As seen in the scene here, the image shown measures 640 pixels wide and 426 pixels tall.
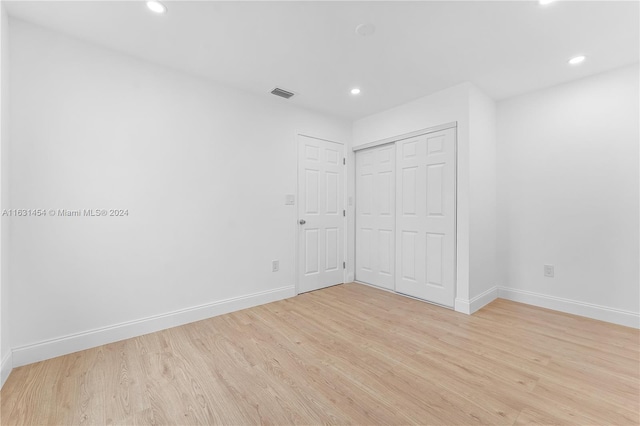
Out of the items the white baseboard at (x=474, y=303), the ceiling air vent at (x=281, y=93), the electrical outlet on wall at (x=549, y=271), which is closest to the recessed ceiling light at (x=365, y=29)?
the ceiling air vent at (x=281, y=93)

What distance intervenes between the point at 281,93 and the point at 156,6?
1.46 m

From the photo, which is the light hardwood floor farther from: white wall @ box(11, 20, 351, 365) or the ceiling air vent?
the ceiling air vent

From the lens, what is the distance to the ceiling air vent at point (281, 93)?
3010 millimetres

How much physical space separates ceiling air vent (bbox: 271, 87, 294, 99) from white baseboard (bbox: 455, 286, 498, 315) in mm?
3061

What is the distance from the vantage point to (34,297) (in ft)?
6.34

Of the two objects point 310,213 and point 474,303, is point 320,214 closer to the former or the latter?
point 310,213

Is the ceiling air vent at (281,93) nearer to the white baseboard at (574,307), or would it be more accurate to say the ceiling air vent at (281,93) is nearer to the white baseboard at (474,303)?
the white baseboard at (474,303)

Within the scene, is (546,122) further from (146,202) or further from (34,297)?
(34,297)

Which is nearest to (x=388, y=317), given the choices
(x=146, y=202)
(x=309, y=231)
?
(x=309, y=231)

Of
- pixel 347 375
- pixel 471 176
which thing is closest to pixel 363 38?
pixel 471 176

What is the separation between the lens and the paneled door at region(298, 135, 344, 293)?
353 centimetres

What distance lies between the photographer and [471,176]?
2.84 meters

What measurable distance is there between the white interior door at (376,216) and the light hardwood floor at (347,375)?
1153 mm

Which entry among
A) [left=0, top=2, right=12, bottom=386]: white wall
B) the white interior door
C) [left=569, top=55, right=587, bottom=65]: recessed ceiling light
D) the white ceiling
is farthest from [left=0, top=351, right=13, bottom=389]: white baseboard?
[left=569, top=55, right=587, bottom=65]: recessed ceiling light
